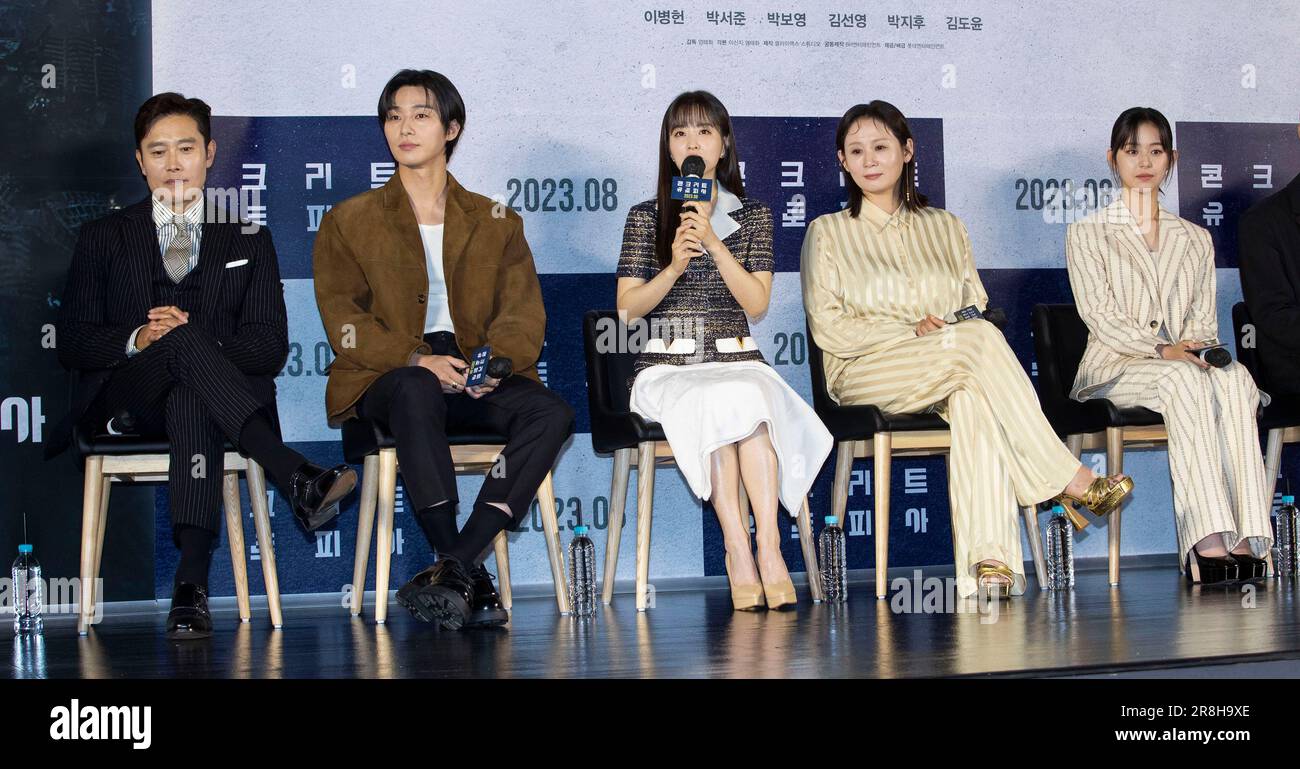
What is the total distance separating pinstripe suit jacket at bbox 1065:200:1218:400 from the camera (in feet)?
13.7

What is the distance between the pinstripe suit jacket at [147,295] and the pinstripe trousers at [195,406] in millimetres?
204

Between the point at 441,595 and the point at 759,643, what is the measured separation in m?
0.77

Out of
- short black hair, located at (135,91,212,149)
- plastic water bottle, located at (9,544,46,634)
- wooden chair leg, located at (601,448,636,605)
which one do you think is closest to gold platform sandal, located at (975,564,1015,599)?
wooden chair leg, located at (601,448,636,605)

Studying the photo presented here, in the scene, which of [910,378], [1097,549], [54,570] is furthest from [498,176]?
[1097,549]

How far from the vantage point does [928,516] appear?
4613 millimetres

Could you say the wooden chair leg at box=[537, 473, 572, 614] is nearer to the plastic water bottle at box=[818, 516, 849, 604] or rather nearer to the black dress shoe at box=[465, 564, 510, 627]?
the black dress shoe at box=[465, 564, 510, 627]

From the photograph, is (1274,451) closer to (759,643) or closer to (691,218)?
(691,218)

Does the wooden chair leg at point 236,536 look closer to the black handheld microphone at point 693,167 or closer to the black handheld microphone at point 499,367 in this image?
the black handheld microphone at point 499,367

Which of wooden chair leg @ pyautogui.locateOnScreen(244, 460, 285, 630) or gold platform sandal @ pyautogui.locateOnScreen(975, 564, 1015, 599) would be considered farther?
wooden chair leg @ pyautogui.locateOnScreen(244, 460, 285, 630)

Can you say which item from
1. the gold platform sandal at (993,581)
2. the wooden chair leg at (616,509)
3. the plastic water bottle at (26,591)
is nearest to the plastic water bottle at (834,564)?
the gold platform sandal at (993,581)

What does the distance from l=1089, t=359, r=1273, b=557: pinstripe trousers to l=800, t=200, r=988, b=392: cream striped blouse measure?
633 millimetres

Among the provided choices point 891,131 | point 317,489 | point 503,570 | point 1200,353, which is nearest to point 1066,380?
point 1200,353
